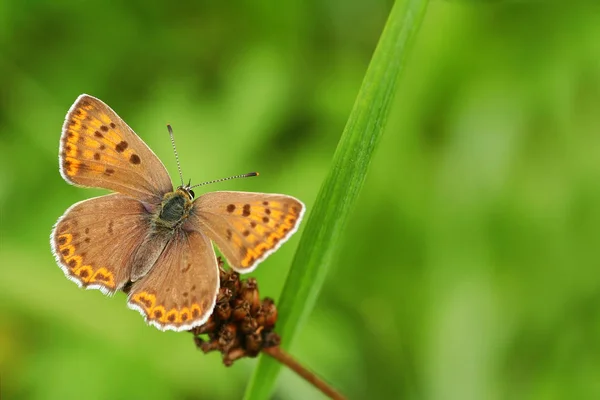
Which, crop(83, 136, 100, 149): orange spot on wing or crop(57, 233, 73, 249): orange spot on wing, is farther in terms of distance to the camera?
crop(83, 136, 100, 149): orange spot on wing

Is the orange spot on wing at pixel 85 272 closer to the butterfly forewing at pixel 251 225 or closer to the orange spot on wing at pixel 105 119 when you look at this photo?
the butterfly forewing at pixel 251 225

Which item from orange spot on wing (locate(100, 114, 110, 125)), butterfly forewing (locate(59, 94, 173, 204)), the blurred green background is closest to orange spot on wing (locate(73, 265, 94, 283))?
butterfly forewing (locate(59, 94, 173, 204))

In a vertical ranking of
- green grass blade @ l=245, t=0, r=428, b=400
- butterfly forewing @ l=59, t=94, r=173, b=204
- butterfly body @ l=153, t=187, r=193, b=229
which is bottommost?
butterfly body @ l=153, t=187, r=193, b=229

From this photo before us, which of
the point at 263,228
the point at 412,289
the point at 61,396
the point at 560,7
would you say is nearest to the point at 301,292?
the point at 263,228

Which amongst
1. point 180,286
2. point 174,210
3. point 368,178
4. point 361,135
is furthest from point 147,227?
point 368,178

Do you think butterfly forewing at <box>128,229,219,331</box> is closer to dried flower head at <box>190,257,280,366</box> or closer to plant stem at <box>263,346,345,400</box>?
dried flower head at <box>190,257,280,366</box>

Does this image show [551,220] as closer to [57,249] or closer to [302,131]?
[302,131]
